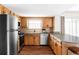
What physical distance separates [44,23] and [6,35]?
20.3 ft

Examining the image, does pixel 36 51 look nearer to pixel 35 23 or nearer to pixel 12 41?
pixel 12 41

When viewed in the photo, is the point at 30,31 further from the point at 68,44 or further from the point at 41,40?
the point at 68,44

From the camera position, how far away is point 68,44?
383cm

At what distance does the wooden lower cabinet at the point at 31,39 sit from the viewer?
9164 millimetres

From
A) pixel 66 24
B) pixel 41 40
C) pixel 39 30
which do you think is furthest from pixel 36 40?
pixel 66 24

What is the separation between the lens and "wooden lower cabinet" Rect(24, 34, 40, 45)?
9.16 metres

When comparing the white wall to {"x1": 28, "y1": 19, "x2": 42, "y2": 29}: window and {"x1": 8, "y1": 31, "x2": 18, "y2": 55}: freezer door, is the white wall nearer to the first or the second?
{"x1": 28, "y1": 19, "x2": 42, "y2": 29}: window

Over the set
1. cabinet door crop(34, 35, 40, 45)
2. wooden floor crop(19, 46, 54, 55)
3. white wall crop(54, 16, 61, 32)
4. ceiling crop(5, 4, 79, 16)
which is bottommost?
wooden floor crop(19, 46, 54, 55)

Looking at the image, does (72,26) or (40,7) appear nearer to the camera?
(40,7)

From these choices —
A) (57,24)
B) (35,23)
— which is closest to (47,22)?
(35,23)

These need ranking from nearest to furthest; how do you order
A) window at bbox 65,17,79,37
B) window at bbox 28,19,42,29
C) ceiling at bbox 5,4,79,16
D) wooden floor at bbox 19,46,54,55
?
ceiling at bbox 5,4,79,16 → wooden floor at bbox 19,46,54,55 → window at bbox 65,17,79,37 → window at bbox 28,19,42,29

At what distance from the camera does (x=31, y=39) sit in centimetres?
917

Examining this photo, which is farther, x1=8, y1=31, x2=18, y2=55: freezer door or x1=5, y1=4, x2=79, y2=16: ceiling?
x1=5, y1=4, x2=79, y2=16: ceiling

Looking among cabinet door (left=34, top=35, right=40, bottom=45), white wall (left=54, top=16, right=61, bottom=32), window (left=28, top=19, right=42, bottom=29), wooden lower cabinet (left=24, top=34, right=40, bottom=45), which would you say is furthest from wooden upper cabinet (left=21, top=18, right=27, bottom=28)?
white wall (left=54, top=16, right=61, bottom=32)
